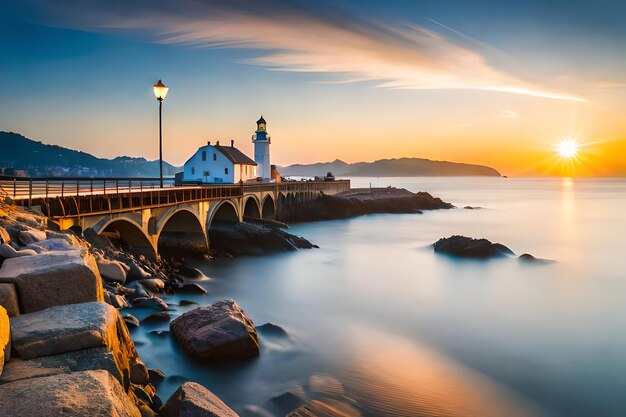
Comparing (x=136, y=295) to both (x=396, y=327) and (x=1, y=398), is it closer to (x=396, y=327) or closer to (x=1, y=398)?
(x=396, y=327)

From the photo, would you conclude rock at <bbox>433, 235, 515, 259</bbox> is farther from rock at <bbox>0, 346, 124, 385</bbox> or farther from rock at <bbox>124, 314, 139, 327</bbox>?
rock at <bbox>0, 346, 124, 385</bbox>

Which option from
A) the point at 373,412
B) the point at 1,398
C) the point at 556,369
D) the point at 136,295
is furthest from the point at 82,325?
the point at 556,369

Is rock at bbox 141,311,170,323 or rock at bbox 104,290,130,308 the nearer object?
rock at bbox 104,290,130,308

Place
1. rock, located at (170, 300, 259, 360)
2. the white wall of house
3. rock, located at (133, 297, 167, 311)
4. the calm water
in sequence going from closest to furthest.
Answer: the calm water
rock, located at (170, 300, 259, 360)
rock, located at (133, 297, 167, 311)
the white wall of house

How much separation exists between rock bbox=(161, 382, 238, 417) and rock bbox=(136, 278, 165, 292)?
10546 millimetres

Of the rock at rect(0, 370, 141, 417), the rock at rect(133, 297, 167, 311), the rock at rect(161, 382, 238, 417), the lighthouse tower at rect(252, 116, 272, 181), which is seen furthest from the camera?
the lighthouse tower at rect(252, 116, 272, 181)

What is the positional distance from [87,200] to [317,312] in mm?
9392

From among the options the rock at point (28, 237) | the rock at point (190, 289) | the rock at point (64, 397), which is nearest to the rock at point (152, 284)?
the rock at point (190, 289)

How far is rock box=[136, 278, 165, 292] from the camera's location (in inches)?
642

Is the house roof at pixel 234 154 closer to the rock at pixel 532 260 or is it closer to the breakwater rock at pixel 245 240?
the breakwater rock at pixel 245 240

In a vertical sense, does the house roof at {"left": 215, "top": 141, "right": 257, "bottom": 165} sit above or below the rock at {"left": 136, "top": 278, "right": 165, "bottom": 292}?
above

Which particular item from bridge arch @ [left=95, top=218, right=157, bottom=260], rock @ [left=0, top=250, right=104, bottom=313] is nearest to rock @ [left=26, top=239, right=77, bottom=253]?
rock @ [left=0, top=250, right=104, bottom=313]

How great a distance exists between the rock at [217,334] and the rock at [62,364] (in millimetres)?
6078

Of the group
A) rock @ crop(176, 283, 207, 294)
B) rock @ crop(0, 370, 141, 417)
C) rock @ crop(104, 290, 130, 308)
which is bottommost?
rock @ crop(176, 283, 207, 294)
